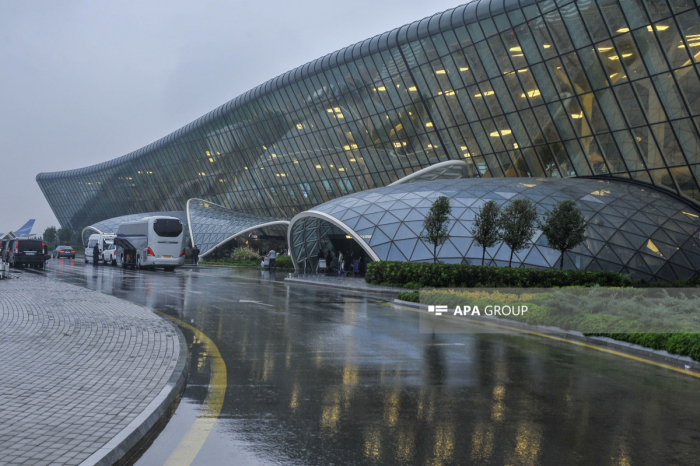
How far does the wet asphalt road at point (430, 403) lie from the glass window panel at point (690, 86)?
73.7 ft

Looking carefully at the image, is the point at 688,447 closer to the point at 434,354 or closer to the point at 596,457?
the point at 596,457

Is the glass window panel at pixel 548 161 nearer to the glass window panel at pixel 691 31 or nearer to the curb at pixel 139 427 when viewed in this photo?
the glass window panel at pixel 691 31

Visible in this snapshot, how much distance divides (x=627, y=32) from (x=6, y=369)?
1226 inches

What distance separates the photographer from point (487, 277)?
71.8 feet

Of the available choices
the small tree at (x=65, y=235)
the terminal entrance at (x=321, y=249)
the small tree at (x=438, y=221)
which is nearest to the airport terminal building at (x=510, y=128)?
the terminal entrance at (x=321, y=249)

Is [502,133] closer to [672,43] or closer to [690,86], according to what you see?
[672,43]

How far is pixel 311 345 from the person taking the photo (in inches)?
410

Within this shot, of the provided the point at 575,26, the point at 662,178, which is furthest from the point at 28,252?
the point at 662,178

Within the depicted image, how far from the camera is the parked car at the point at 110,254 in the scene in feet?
154

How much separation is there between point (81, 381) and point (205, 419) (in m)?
1.90

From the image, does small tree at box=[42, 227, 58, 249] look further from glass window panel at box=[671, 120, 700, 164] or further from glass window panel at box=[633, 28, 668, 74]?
glass window panel at box=[671, 120, 700, 164]

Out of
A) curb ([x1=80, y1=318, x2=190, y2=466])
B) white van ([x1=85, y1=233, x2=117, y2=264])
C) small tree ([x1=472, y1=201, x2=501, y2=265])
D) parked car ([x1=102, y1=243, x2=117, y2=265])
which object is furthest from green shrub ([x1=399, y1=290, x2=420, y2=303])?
white van ([x1=85, y1=233, x2=117, y2=264])

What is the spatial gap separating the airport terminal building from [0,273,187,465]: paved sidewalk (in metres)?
18.2

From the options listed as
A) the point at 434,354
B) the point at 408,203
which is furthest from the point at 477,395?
the point at 408,203
